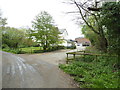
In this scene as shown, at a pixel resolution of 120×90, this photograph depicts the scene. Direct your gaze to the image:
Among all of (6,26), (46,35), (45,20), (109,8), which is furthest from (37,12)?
(109,8)

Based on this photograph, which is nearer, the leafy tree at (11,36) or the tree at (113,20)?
the tree at (113,20)

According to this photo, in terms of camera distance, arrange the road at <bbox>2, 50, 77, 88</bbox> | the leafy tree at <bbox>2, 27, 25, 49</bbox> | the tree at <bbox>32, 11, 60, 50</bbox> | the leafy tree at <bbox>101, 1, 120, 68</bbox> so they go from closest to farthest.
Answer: the road at <bbox>2, 50, 77, 88</bbox> → the leafy tree at <bbox>101, 1, 120, 68</bbox> → the tree at <bbox>32, 11, 60, 50</bbox> → the leafy tree at <bbox>2, 27, 25, 49</bbox>

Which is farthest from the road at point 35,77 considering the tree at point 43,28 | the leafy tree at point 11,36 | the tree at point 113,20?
the leafy tree at point 11,36

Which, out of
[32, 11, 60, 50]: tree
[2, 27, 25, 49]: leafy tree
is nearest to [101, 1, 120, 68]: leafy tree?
[32, 11, 60, 50]: tree

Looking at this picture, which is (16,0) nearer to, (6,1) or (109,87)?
(6,1)

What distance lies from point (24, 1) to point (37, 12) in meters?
6.43

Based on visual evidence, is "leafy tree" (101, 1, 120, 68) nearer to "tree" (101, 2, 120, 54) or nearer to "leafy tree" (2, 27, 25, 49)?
"tree" (101, 2, 120, 54)

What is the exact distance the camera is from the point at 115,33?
13.8 feet

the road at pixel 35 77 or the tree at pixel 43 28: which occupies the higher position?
the tree at pixel 43 28

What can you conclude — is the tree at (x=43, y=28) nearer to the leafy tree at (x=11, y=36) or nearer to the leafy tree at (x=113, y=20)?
the leafy tree at (x=11, y=36)

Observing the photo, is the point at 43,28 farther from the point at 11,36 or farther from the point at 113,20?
the point at 113,20

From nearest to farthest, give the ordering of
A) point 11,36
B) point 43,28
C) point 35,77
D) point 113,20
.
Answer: point 35,77
point 113,20
point 43,28
point 11,36

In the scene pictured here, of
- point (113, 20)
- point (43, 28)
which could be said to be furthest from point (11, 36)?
point (113, 20)

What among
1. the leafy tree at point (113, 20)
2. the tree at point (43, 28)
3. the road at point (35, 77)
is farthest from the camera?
the tree at point (43, 28)
